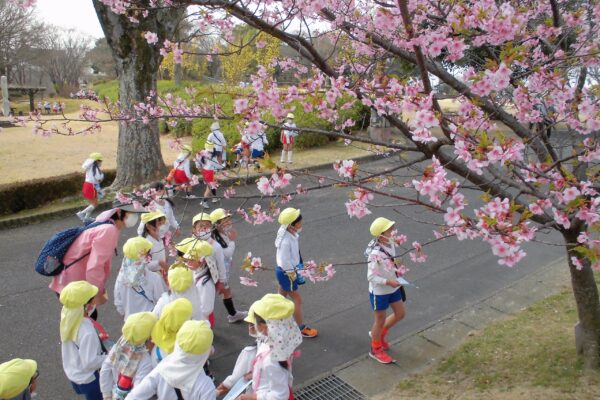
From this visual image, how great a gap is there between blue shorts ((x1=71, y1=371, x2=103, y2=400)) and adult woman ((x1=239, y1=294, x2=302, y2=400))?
119 cm

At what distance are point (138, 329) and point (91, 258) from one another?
1.24 metres

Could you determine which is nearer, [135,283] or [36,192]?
[135,283]

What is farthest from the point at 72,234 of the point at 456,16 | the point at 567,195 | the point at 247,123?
the point at 567,195

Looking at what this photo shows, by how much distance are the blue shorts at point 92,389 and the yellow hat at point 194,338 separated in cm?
98

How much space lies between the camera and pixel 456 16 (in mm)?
3211

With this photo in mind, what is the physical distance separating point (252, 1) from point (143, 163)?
774 cm

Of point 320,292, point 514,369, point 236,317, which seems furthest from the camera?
point 320,292

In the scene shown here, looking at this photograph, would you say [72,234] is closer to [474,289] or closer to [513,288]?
[474,289]

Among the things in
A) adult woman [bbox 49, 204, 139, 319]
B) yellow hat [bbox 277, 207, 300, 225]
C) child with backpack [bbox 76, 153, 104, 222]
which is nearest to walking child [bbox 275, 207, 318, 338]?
yellow hat [bbox 277, 207, 300, 225]

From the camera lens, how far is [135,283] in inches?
164

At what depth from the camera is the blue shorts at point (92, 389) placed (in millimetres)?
3406

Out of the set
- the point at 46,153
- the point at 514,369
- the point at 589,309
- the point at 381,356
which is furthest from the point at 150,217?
the point at 46,153

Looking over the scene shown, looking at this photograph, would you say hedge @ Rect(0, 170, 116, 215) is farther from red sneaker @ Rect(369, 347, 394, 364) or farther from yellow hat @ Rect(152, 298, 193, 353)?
red sneaker @ Rect(369, 347, 394, 364)

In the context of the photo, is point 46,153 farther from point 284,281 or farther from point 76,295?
point 76,295
